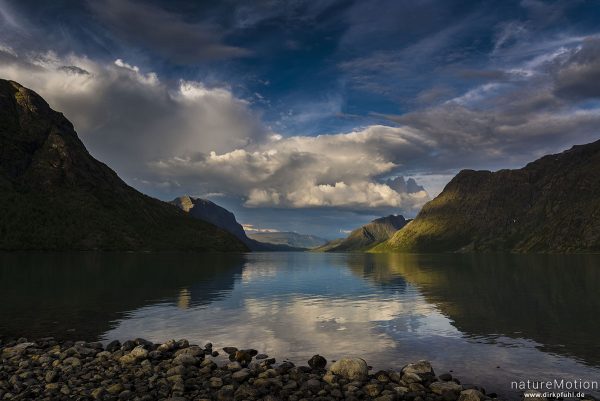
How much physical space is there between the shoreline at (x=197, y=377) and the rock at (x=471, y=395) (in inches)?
1.9

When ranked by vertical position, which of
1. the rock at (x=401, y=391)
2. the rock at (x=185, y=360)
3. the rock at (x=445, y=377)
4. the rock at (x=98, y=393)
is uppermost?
the rock at (x=185, y=360)

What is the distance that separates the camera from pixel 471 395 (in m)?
22.5

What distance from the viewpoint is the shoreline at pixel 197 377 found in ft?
76.8

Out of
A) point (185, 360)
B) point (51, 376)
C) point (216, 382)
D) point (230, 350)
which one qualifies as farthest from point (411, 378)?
point (51, 376)

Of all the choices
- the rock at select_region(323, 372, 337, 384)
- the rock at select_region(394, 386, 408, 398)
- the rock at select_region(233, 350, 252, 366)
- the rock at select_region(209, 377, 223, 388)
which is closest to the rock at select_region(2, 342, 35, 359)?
the rock at select_region(233, 350, 252, 366)

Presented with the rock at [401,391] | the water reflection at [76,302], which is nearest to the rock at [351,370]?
the rock at [401,391]

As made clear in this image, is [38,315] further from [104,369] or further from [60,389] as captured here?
[60,389]

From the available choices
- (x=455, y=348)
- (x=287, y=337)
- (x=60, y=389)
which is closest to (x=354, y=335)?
(x=287, y=337)

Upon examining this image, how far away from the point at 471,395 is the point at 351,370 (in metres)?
7.45

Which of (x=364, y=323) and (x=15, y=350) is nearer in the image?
(x=15, y=350)

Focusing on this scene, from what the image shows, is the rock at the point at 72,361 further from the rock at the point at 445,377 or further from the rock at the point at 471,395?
the rock at the point at 471,395

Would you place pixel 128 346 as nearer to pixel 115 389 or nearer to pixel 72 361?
pixel 72 361

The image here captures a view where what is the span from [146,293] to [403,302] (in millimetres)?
44180

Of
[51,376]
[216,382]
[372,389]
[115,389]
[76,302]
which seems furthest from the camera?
[76,302]
